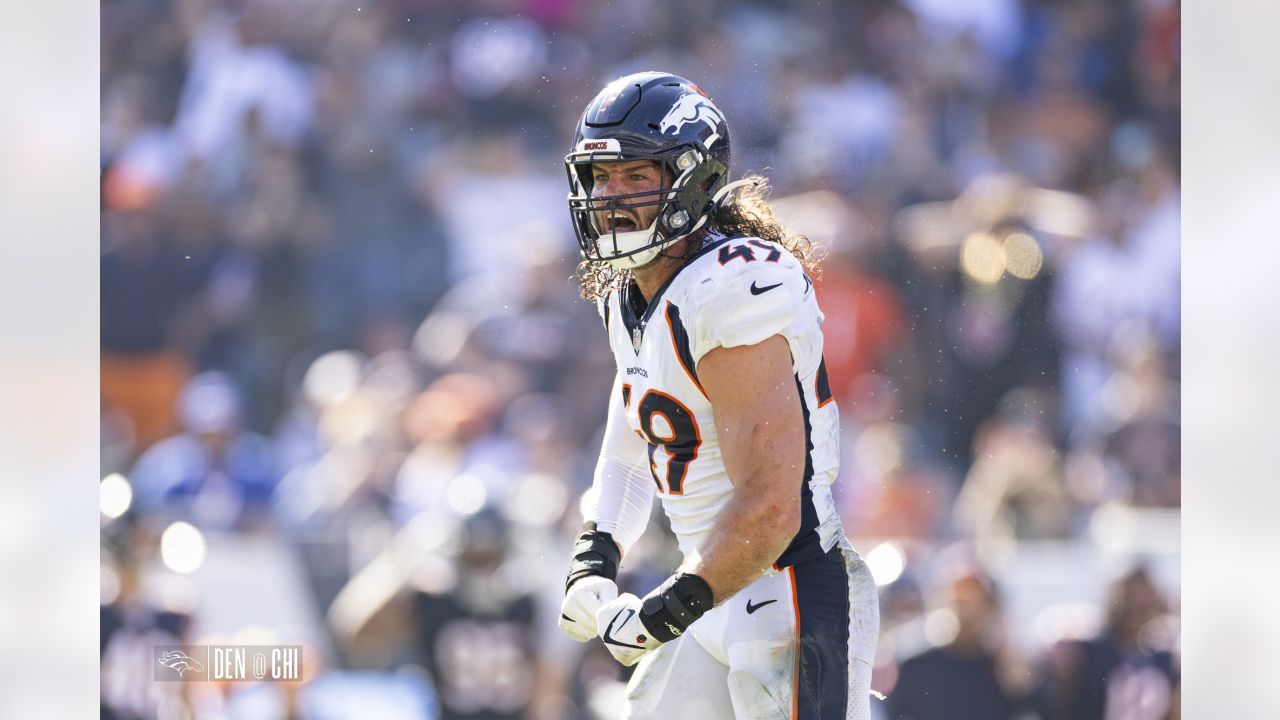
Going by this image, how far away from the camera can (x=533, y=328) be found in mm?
6160

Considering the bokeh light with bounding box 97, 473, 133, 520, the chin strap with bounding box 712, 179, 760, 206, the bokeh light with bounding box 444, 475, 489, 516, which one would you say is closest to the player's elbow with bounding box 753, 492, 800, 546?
the chin strap with bounding box 712, 179, 760, 206

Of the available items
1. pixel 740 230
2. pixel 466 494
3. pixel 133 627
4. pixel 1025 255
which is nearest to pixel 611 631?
pixel 740 230

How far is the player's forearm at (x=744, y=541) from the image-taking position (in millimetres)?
2570

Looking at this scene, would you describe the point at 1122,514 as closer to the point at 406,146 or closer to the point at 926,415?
the point at 926,415

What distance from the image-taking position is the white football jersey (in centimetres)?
263

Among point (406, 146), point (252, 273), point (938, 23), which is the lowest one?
point (252, 273)

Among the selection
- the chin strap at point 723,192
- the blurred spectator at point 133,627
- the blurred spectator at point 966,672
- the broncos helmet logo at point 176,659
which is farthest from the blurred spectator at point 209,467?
the chin strap at point 723,192

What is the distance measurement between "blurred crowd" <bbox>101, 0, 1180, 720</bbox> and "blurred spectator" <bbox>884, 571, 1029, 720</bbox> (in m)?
0.02

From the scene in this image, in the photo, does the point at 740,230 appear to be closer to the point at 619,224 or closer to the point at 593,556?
the point at 619,224
